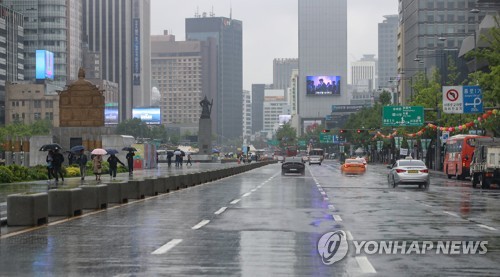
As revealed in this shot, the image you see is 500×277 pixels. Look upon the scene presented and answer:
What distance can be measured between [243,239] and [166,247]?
74.8 inches

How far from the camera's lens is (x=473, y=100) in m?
58.3

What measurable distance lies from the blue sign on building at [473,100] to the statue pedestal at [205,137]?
241 feet

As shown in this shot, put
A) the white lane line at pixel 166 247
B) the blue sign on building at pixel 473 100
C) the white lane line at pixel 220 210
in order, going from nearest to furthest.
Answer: the white lane line at pixel 166 247, the white lane line at pixel 220 210, the blue sign on building at pixel 473 100

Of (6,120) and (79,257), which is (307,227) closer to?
(79,257)

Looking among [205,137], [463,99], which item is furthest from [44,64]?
[463,99]

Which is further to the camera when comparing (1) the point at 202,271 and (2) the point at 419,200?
(2) the point at 419,200

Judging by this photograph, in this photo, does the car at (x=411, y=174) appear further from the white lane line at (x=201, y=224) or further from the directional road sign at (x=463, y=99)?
the white lane line at (x=201, y=224)

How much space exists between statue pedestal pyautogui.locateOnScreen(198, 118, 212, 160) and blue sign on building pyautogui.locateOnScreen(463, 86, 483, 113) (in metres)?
73.3

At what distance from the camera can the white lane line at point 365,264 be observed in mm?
12000

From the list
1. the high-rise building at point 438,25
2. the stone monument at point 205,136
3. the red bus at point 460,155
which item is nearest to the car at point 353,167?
the red bus at point 460,155

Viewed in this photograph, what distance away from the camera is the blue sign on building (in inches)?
2282

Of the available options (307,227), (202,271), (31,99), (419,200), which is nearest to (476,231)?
(307,227)

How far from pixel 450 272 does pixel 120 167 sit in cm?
6091

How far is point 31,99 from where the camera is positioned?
190 metres
